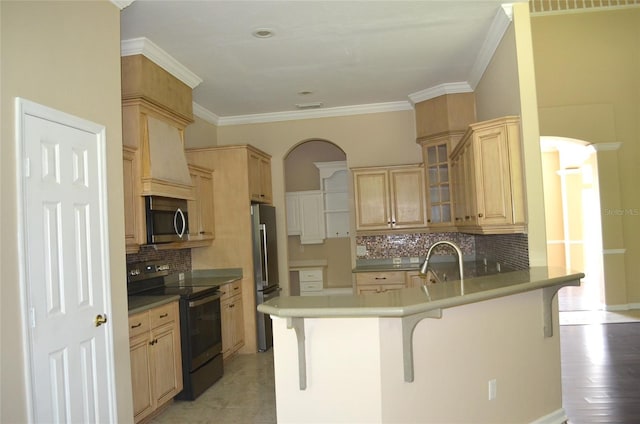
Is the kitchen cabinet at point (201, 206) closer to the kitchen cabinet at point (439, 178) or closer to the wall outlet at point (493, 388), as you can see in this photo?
the kitchen cabinet at point (439, 178)

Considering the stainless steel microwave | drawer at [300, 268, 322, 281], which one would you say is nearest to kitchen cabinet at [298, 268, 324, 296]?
drawer at [300, 268, 322, 281]

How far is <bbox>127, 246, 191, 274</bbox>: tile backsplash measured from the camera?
15.6ft

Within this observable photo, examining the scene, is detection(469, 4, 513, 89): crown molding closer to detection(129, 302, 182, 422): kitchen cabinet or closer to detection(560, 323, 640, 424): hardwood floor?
detection(560, 323, 640, 424): hardwood floor

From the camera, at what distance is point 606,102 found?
7270 mm

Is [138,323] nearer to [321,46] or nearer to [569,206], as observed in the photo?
[321,46]

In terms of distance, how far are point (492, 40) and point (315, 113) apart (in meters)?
2.86

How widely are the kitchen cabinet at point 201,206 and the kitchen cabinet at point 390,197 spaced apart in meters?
1.85

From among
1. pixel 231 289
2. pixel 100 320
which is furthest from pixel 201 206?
pixel 100 320

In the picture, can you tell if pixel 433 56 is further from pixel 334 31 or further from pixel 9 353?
pixel 9 353

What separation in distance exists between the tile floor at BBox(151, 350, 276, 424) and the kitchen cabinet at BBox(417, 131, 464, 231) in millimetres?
2660

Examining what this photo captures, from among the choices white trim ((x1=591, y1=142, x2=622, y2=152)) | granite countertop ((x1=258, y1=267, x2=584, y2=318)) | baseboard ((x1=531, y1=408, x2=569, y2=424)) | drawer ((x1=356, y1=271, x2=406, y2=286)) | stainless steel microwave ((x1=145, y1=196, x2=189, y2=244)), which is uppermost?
white trim ((x1=591, y1=142, x2=622, y2=152))

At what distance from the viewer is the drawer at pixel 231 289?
17.6 feet

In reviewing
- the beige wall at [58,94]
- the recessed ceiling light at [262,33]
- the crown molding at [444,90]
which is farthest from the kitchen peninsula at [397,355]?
the crown molding at [444,90]

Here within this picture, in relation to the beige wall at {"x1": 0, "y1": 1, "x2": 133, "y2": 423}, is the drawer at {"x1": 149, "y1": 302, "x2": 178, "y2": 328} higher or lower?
lower
